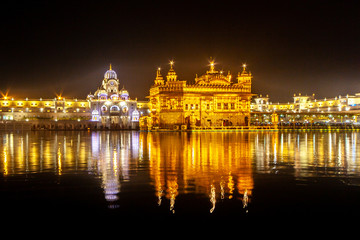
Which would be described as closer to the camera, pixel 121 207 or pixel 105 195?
pixel 121 207

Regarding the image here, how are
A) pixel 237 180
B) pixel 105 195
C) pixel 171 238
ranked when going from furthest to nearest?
pixel 237 180 < pixel 105 195 < pixel 171 238

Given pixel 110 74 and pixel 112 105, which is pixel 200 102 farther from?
pixel 110 74

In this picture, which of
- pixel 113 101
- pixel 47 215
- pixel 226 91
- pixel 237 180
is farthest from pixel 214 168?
pixel 113 101

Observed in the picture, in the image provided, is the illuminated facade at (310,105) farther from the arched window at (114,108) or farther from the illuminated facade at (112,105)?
the arched window at (114,108)

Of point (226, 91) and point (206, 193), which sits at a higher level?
point (226, 91)

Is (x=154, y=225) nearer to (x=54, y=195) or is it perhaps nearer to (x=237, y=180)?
(x=54, y=195)

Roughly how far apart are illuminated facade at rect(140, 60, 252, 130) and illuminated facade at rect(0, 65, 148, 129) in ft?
96.7

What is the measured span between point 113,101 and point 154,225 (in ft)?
308

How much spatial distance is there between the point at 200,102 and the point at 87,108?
61.1 meters

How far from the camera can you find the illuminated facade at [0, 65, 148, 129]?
9596 cm

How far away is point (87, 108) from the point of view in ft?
365

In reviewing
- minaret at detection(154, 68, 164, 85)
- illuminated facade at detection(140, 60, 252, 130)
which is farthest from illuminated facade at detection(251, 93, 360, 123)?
minaret at detection(154, 68, 164, 85)

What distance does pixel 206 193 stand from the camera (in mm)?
8406

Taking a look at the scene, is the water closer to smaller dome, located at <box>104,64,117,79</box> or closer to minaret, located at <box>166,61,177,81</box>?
minaret, located at <box>166,61,177,81</box>
